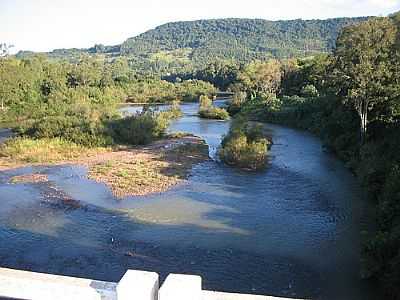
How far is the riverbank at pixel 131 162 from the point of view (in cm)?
2238

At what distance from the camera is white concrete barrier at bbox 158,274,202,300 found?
1969 millimetres

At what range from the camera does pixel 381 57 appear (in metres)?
21.8

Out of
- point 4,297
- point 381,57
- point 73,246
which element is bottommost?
point 73,246

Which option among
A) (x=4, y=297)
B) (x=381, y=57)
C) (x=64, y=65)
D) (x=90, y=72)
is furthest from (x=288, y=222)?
(x=64, y=65)

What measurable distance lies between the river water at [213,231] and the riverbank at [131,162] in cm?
97

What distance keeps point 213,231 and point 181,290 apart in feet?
45.5

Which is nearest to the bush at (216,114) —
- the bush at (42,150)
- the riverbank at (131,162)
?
the riverbank at (131,162)

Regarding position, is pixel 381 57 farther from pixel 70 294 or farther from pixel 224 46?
pixel 224 46

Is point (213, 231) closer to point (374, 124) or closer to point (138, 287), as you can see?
point (374, 124)

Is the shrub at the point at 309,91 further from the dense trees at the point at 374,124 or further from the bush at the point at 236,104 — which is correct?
the dense trees at the point at 374,124

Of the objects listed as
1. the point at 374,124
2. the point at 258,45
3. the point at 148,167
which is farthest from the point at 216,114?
the point at 258,45

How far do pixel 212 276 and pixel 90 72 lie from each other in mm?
59458

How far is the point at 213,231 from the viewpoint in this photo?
15.6 metres

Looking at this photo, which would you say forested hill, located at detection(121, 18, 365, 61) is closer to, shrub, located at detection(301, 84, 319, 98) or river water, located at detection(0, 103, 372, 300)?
shrub, located at detection(301, 84, 319, 98)
